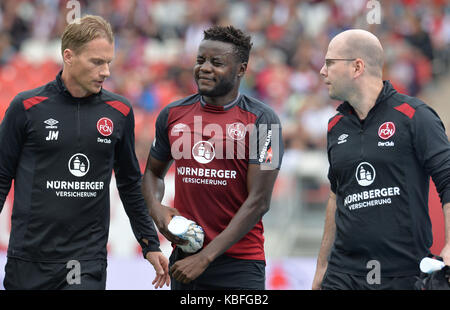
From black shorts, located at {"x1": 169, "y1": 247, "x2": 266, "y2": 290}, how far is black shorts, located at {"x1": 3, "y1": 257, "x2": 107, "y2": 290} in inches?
24.5

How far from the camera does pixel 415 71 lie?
1412cm

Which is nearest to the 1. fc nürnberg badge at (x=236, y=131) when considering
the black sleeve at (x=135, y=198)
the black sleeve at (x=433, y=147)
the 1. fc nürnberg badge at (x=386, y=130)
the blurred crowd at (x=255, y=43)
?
the black sleeve at (x=135, y=198)

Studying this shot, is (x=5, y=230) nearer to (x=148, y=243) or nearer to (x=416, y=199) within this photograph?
(x=148, y=243)

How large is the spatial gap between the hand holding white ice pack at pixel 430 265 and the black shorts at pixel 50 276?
2.04 m

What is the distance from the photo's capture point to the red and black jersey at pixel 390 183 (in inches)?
173

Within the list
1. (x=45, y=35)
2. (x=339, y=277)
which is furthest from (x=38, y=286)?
(x=45, y=35)

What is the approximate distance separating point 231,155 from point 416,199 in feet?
3.93

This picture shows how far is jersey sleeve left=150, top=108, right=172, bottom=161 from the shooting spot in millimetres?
4973

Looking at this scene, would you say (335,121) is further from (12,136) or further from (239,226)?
(12,136)

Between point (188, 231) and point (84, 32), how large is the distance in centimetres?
144

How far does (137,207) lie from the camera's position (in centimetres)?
515

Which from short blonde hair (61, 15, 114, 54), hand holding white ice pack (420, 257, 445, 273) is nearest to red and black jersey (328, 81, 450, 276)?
hand holding white ice pack (420, 257, 445, 273)

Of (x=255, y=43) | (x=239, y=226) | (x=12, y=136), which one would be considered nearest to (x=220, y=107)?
(x=239, y=226)

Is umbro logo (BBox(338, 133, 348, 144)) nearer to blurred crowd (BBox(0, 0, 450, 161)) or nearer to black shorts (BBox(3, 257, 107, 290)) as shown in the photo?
black shorts (BBox(3, 257, 107, 290))
